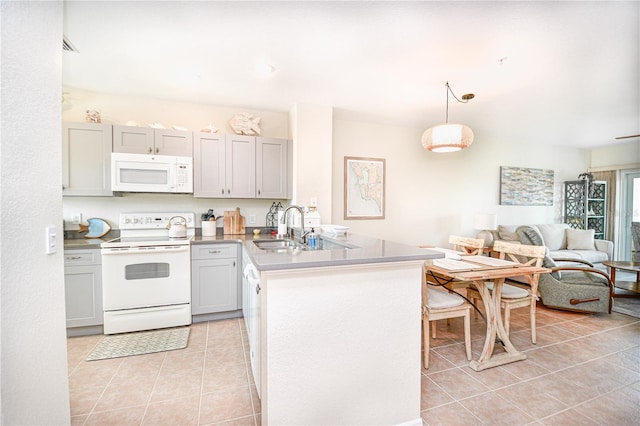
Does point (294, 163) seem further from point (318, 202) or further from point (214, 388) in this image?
point (214, 388)

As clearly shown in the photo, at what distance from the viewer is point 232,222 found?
3.41 m

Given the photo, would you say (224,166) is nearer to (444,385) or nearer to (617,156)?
(444,385)

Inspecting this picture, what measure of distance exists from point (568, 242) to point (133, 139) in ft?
22.3

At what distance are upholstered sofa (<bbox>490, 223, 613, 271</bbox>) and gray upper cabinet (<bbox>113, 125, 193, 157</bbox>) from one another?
4.82 metres

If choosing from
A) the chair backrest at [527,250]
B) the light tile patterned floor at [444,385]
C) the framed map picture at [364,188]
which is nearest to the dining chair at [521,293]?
the chair backrest at [527,250]

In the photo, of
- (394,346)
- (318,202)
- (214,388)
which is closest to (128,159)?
(318,202)

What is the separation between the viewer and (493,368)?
212 cm

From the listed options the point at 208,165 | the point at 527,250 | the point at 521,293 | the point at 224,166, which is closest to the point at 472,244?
the point at 527,250

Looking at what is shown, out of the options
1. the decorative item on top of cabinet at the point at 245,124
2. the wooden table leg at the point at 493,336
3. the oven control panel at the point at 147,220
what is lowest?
the wooden table leg at the point at 493,336

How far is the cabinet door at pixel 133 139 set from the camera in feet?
9.31

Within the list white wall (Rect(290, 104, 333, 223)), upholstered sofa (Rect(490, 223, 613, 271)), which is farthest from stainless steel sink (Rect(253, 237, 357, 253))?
upholstered sofa (Rect(490, 223, 613, 271))

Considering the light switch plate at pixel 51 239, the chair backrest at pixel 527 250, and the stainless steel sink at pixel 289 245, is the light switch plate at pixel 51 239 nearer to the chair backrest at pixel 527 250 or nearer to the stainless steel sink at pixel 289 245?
the stainless steel sink at pixel 289 245

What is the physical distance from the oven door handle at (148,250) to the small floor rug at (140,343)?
0.80 m

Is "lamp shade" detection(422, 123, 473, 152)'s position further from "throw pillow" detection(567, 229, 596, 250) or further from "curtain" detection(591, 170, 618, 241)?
"curtain" detection(591, 170, 618, 241)
